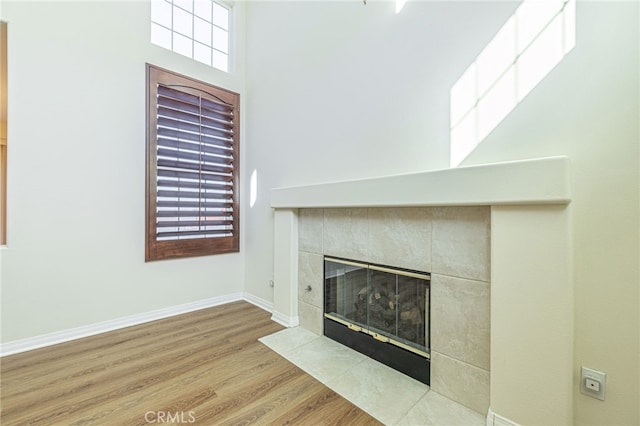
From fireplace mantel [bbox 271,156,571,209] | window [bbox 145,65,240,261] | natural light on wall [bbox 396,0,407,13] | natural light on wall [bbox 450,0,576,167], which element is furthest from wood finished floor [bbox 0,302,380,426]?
natural light on wall [bbox 396,0,407,13]

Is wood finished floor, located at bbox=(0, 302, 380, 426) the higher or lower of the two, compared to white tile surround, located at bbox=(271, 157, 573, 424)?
lower

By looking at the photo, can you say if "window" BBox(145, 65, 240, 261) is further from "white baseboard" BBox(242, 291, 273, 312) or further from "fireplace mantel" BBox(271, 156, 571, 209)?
"fireplace mantel" BBox(271, 156, 571, 209)

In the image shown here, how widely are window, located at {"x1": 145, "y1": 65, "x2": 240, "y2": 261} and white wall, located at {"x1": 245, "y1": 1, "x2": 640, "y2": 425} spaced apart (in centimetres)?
43

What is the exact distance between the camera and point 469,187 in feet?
4.82

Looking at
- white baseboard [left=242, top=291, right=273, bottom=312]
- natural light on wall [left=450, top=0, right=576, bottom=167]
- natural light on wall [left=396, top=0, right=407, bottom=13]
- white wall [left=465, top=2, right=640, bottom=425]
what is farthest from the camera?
white baseboard [left=242, top=291, right=273, bottom=312]

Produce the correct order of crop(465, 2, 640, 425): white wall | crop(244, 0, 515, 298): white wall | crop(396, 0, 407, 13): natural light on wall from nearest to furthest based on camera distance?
crop(465, 2, 640, 425): white wall < crop(244, 0, 515, 298): white wall < crop(396, 0, 407, 13): natural light on wall

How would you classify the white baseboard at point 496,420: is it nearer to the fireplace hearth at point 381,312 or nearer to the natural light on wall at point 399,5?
the fireplace hearth at point 381,312

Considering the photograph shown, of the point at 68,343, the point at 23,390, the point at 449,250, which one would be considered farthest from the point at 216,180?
the point at 449,250

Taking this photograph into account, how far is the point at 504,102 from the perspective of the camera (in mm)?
1518

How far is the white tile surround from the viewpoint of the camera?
4.04 feet

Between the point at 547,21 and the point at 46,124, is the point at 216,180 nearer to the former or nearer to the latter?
the point at 46,124

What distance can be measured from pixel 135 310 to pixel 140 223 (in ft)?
2.82

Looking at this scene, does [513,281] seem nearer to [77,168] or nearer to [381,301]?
[381,301]

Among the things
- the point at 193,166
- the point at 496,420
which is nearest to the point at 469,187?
the point at 496,420
